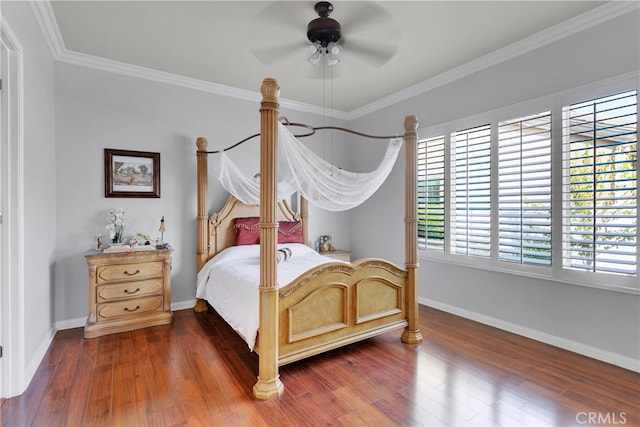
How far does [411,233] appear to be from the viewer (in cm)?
304

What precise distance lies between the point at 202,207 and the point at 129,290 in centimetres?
119

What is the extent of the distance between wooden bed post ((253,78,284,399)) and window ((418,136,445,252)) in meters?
2.49

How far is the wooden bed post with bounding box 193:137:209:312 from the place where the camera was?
12.6 feet

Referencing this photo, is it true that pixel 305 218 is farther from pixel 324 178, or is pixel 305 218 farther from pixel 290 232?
pixel 324 178

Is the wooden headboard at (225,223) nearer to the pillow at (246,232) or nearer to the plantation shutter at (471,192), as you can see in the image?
the pillow at (246,232)

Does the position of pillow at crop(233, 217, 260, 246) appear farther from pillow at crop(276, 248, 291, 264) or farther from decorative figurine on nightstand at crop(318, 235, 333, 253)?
decorative figurine on nightstand at crop(318, 235, 333, 253)

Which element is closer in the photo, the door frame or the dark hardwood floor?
the dark hardwood floor

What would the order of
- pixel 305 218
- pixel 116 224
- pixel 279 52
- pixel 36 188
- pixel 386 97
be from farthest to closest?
pixel 305 218 → pixel 386 97 → pixel 116 224 → pixel 279 52 → pixel 36 188

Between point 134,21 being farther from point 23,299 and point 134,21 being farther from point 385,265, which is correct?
point 385,265

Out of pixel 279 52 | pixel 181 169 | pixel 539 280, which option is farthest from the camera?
pixel 181 169

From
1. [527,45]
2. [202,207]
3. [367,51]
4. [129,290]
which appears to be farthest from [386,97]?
[129,290]

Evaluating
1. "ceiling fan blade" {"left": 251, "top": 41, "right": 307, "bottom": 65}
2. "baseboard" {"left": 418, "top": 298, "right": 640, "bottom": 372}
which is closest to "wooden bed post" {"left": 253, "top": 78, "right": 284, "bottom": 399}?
"ceiling fan blade" {"left": 251, "top": 41, "right": 307, "bottom": 65}

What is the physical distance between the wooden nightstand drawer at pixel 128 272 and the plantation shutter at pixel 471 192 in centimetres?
341

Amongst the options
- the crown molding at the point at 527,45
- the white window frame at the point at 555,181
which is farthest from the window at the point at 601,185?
the crown molding at the point at 527,45
